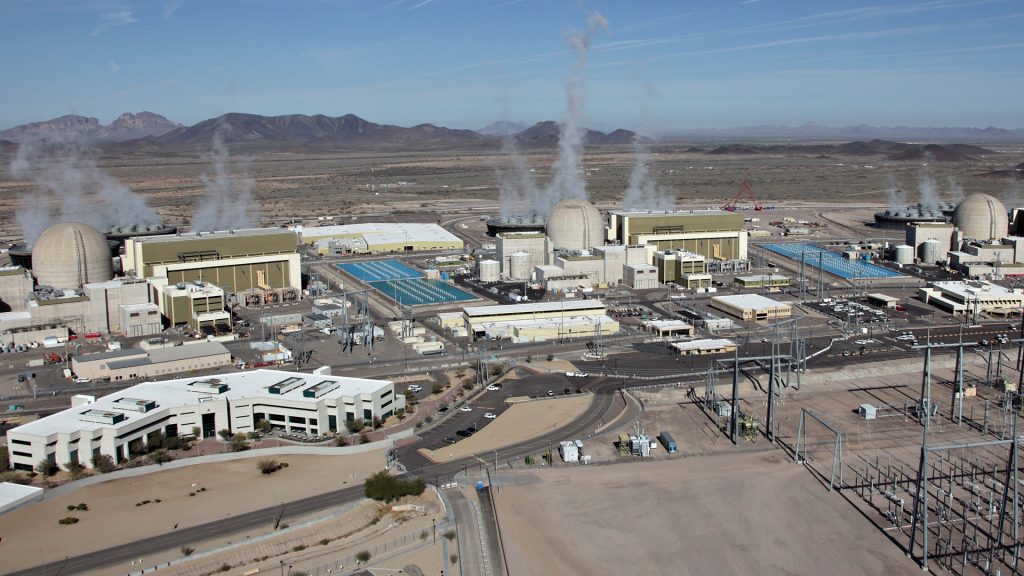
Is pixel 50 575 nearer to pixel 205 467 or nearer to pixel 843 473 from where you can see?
pixel 205 467

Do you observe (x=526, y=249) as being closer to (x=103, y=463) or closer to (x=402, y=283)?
(x=402, y=283)

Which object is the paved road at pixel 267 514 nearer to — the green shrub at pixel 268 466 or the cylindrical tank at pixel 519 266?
the green shrub at pixel 268 466

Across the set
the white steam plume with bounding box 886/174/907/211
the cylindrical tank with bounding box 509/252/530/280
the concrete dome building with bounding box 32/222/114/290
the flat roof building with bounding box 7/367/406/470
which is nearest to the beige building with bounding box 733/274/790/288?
the cylindrical tank with bounding box 509/252/530/280

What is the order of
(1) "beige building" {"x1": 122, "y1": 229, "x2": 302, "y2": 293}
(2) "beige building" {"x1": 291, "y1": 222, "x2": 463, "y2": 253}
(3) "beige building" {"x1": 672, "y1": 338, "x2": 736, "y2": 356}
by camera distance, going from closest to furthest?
(3) "beige building" {"x1": 672, "y1": 338, "x2": 736, "y2": 356} → (1) "beige building" {"x1": 122, "y1": 229, "x2": 302, "y2": 293} → (2) "beige building" {"x1": 291, "y1": 222, "x2": 463, "y2": 253}

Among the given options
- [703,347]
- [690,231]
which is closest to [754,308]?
[703,347]

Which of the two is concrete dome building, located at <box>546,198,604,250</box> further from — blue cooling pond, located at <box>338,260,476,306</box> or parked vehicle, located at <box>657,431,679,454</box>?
parked vehicle, located at <box>657,431,679,454</box>

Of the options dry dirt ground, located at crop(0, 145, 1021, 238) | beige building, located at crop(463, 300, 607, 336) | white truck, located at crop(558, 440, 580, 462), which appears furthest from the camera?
dry dirt ground, located at crop(0, 145, 1021, 238)
